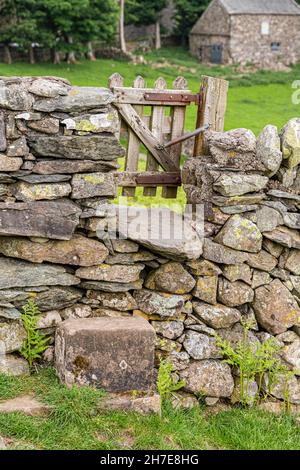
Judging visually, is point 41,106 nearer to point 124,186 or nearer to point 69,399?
point 124,186

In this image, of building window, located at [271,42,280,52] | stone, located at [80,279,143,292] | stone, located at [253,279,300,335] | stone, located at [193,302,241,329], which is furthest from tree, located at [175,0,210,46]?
stone, located at [80,279,143,292]

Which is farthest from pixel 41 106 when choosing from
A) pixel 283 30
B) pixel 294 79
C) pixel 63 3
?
pixel 283 30

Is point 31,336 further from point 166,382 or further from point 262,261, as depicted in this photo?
point 262,261

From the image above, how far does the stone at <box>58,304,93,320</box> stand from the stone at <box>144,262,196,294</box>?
2.63 feet

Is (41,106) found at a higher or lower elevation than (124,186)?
higher

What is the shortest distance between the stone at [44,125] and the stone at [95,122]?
96 millimetres

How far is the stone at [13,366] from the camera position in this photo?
6840 millimetres

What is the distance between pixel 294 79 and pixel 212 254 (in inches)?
1302

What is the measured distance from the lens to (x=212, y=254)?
7.30 meters

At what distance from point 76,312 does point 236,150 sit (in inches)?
97.8

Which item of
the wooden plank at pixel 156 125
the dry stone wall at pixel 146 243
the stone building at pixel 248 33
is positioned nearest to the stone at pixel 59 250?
the dry stone wall at pixel 146 243

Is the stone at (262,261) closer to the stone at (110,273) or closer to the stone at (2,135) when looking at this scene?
the stone at (110,273)

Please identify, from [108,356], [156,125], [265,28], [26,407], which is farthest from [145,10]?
[26,407]

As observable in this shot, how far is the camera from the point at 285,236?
7328 millimetres
